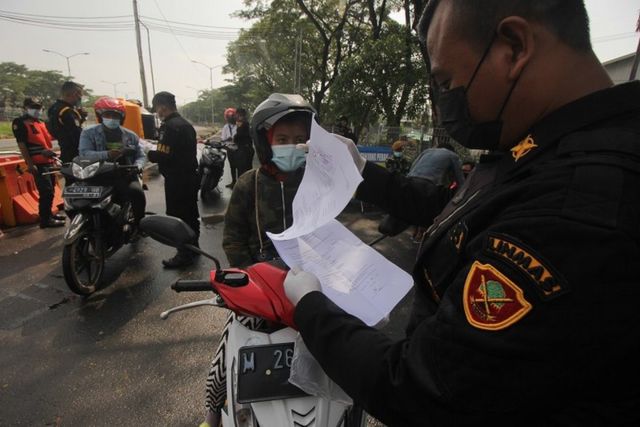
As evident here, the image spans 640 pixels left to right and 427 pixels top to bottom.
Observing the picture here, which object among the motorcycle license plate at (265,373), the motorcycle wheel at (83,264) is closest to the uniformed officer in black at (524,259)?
the motorcycle license plate at (265,373)

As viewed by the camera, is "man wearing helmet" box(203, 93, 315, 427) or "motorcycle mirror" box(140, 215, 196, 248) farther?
"man wearing helmet" box(203, 93, 315, 427)

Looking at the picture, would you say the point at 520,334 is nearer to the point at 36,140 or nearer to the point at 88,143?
the point at 88,143

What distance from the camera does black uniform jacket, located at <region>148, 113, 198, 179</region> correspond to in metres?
4.18

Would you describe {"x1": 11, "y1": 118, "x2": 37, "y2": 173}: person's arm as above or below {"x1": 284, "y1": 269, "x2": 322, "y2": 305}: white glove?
below

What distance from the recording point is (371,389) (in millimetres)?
698

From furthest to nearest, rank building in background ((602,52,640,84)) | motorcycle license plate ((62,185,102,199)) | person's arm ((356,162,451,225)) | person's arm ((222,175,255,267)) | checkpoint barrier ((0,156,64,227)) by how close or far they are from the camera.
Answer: building in background ((602,52,640,84)) → checkpoint barrier ((0,156,64,227)) → motorcycle license plate ((62,185,102,199)) → person's arm ((222,175,255,267)) → person's arm ((356,162,451,225))

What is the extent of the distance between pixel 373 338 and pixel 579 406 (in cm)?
37

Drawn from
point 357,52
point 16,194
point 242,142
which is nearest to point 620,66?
point 357,52

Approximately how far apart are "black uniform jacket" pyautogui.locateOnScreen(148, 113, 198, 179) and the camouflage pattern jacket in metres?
2.61

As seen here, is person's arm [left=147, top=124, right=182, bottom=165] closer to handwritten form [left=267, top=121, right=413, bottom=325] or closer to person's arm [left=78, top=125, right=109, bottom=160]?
person's arm [left=78, top=125, right=109, bottom=160]

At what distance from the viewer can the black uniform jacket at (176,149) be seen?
4180mm

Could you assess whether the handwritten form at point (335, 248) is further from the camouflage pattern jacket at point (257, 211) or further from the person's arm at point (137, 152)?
the person's arm at point (137, 152)

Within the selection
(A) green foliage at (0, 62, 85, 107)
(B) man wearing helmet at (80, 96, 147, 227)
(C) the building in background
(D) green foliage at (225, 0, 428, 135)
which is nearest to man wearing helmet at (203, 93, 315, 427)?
(B) man wearing helmet at (80, 96, 147, 227)

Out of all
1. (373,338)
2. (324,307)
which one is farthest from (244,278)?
(373,338)
